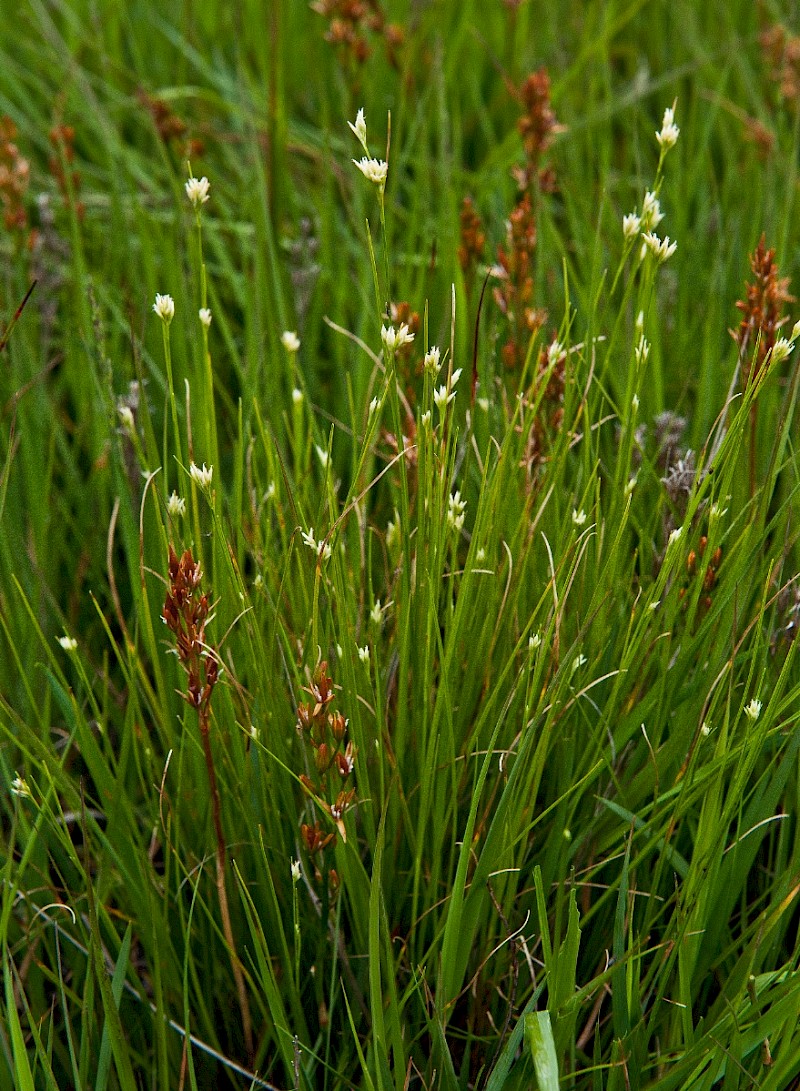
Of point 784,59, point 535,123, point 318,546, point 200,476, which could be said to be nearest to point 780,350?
point 318,546

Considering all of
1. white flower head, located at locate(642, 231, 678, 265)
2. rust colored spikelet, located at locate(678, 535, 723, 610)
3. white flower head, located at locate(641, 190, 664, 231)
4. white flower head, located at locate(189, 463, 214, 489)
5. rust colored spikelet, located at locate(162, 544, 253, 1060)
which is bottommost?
rust colored spikelet, located at locate(678, 535, 723, 610)

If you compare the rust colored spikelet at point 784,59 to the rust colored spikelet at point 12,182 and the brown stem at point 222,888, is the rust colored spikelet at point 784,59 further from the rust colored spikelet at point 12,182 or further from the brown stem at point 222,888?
the brown stem at point 222,888

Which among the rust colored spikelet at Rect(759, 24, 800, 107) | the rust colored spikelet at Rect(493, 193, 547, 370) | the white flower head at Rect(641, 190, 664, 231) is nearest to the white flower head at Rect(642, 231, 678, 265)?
the white flower head at Rect(641, 190, 664, 231)

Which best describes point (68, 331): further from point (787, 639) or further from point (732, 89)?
point (732, 89)

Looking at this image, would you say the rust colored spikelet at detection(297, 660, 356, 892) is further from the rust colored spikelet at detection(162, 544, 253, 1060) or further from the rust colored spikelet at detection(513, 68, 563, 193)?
the rust colored spikelet at detection(513, 68, 563, 193)

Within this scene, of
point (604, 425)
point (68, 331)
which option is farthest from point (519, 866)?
point (68, 331)

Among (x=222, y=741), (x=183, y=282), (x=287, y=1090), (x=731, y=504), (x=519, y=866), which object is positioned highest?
(x=183, y=282)
